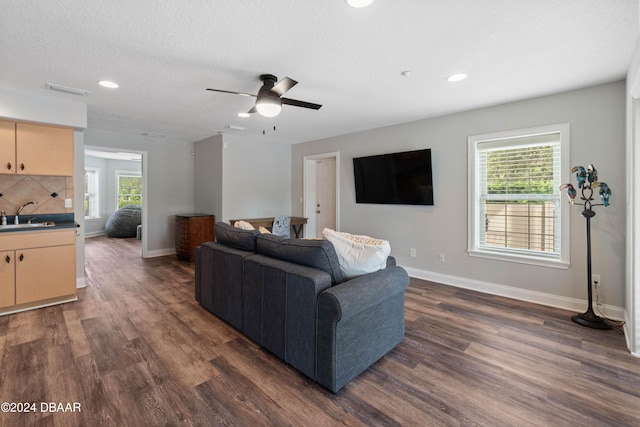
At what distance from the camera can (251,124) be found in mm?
4691

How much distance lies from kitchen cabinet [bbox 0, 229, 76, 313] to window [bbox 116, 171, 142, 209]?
638 centimetres

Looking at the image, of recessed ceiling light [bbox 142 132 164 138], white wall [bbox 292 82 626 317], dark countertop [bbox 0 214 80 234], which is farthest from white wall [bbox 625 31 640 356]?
recessed ceiling light [bbox 142 132 164 138]

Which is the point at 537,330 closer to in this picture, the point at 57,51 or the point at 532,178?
the point at 532,178

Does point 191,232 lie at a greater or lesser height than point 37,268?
greater

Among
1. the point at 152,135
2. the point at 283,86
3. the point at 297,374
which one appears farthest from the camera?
the point at 152,135

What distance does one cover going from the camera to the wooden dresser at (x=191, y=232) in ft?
17.5

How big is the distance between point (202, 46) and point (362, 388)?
2.74 meters

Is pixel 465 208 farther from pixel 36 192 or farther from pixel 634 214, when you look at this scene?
pixel 36 192

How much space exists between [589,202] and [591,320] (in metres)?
1.16

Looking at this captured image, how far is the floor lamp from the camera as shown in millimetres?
2764

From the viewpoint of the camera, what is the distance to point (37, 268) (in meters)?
3.21

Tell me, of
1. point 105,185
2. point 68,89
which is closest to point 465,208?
point 68,89

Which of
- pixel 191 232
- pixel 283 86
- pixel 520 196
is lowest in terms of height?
pixel 191 232

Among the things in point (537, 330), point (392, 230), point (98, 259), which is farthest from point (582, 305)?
point (98, 259)
